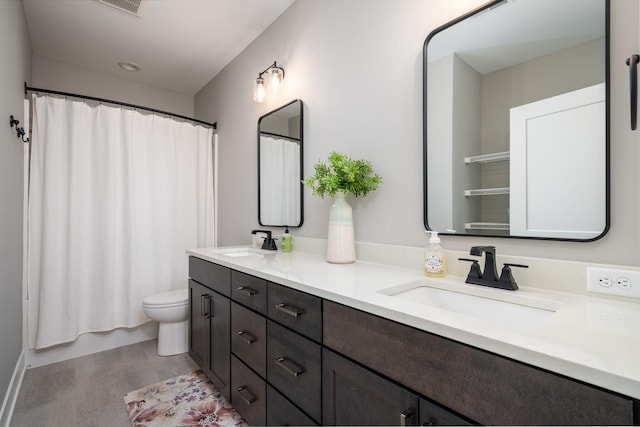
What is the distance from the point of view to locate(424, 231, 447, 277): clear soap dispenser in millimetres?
→ 1184

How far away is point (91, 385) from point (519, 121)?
8.93 feet

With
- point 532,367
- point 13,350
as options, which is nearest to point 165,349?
point 13,350

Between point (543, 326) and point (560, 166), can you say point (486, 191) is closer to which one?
point (560, 166)

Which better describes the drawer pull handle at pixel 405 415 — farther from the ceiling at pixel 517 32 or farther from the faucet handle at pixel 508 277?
A: the ceiling at pixel 517 32

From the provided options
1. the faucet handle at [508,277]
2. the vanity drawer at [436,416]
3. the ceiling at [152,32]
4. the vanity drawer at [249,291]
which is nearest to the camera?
the vanity drawer at [436,416]

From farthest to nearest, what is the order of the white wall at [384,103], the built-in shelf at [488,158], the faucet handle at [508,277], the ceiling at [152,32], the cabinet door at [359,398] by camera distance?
1. the ceiling at [152,32]
2. the built-in shelf at [488,158]
3. the faucet handle at [508,277]
4. the white wall at [384,103]
5. the cabinet door at [359,398]

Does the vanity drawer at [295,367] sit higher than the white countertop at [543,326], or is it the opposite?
the white countertop at [543,326]

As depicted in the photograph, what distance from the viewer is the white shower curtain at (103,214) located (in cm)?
221

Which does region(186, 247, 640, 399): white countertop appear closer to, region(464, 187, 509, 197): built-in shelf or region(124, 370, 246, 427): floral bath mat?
region(464, 187, 509, 197): built-in shelf

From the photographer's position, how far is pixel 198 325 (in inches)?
77.2

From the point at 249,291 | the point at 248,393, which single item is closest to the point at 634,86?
the point at 249,291

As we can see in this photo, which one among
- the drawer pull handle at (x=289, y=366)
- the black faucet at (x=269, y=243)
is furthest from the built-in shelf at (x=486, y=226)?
the black faucet at (x=269, y=243)

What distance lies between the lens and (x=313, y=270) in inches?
52.9

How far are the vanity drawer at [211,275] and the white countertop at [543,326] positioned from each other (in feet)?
1.62
